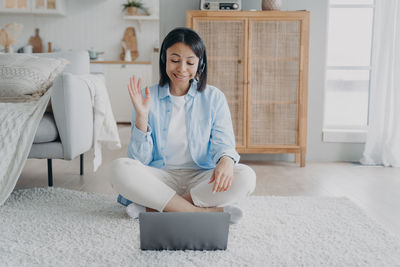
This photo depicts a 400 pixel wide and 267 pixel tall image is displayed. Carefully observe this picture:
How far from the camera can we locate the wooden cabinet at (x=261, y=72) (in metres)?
3.07

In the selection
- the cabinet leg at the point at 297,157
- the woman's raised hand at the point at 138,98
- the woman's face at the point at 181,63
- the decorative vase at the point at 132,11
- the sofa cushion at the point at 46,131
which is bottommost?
the cabinet leg at the point at 297,157

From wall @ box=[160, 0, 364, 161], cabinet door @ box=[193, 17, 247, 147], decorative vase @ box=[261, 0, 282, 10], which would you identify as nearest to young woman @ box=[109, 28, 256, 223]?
cabinet door @ box=[193, 17, 247, 147]

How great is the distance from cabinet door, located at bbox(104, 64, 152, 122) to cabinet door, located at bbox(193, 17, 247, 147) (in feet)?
9.29

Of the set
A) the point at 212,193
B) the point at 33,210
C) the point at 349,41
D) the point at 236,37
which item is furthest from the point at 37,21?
the point at 212,193

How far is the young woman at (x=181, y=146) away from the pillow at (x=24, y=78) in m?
0.90

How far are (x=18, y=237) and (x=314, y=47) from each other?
2.63 metres

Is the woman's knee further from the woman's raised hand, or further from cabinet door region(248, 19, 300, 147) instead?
cabinet door region(248, 19, 300, 147)

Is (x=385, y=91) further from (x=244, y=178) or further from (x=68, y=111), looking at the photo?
(x=68, y=111)

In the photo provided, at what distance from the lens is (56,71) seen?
2.43 m

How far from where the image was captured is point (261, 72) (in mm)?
3123

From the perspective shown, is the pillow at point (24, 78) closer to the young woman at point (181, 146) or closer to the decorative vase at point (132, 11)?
the young woman at point (181, 146)

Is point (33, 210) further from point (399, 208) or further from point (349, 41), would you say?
point (349, 41)

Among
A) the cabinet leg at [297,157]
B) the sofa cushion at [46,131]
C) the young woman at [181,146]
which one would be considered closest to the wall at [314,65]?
the cabinet leg at [297,157]

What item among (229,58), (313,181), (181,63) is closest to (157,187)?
(181,63)
